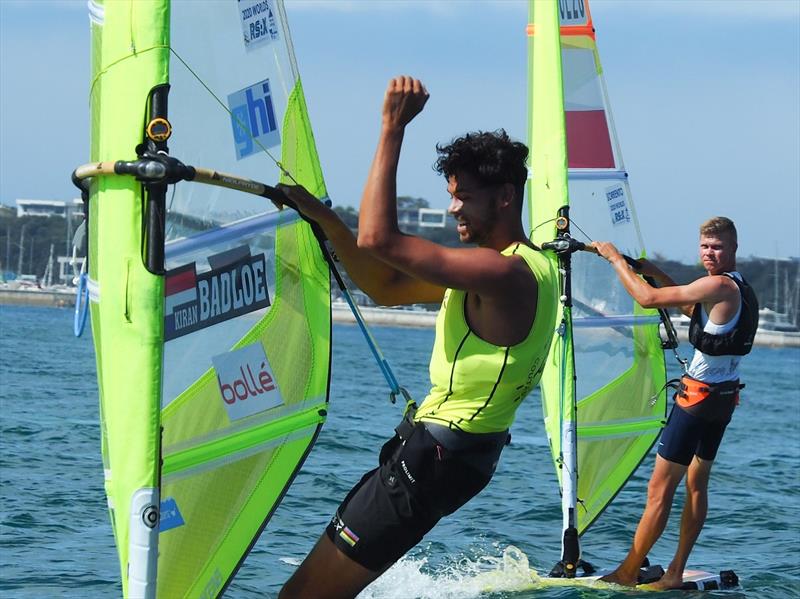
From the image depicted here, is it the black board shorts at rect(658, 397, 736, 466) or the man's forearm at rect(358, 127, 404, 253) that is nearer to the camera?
the man's forearm at rect(358, 127, 404, 253)

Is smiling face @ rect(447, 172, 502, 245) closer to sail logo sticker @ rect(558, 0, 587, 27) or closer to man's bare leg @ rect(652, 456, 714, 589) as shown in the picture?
man's bare leg @ rect(652, 456, 714, 589)

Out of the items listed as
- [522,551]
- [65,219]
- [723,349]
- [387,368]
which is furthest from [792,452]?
[65,219]

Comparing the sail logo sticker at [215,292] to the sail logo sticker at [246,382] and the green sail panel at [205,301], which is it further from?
the sail logo sticker at [246,382]

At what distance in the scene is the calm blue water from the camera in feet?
22.7

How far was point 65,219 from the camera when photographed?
99.7 m

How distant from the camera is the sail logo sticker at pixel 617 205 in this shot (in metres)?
8.41

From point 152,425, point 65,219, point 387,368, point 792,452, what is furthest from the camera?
point 65,219

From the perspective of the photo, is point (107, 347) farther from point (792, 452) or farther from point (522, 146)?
point (792, 452)

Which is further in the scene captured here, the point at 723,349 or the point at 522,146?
the point at 723,349

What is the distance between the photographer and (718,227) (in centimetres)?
638

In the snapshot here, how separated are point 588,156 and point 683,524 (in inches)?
105

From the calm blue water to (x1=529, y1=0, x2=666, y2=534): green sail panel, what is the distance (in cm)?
78

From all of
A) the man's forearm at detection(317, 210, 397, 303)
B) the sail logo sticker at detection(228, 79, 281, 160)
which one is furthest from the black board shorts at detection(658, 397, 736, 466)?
the sail logo sticker at detection(228, 79, 281, 160)

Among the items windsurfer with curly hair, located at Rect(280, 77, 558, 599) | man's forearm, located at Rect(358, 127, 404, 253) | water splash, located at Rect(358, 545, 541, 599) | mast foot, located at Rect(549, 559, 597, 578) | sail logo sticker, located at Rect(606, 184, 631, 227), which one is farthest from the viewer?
sail logo sticker, located at Rect(606, 184, 631, 227)
